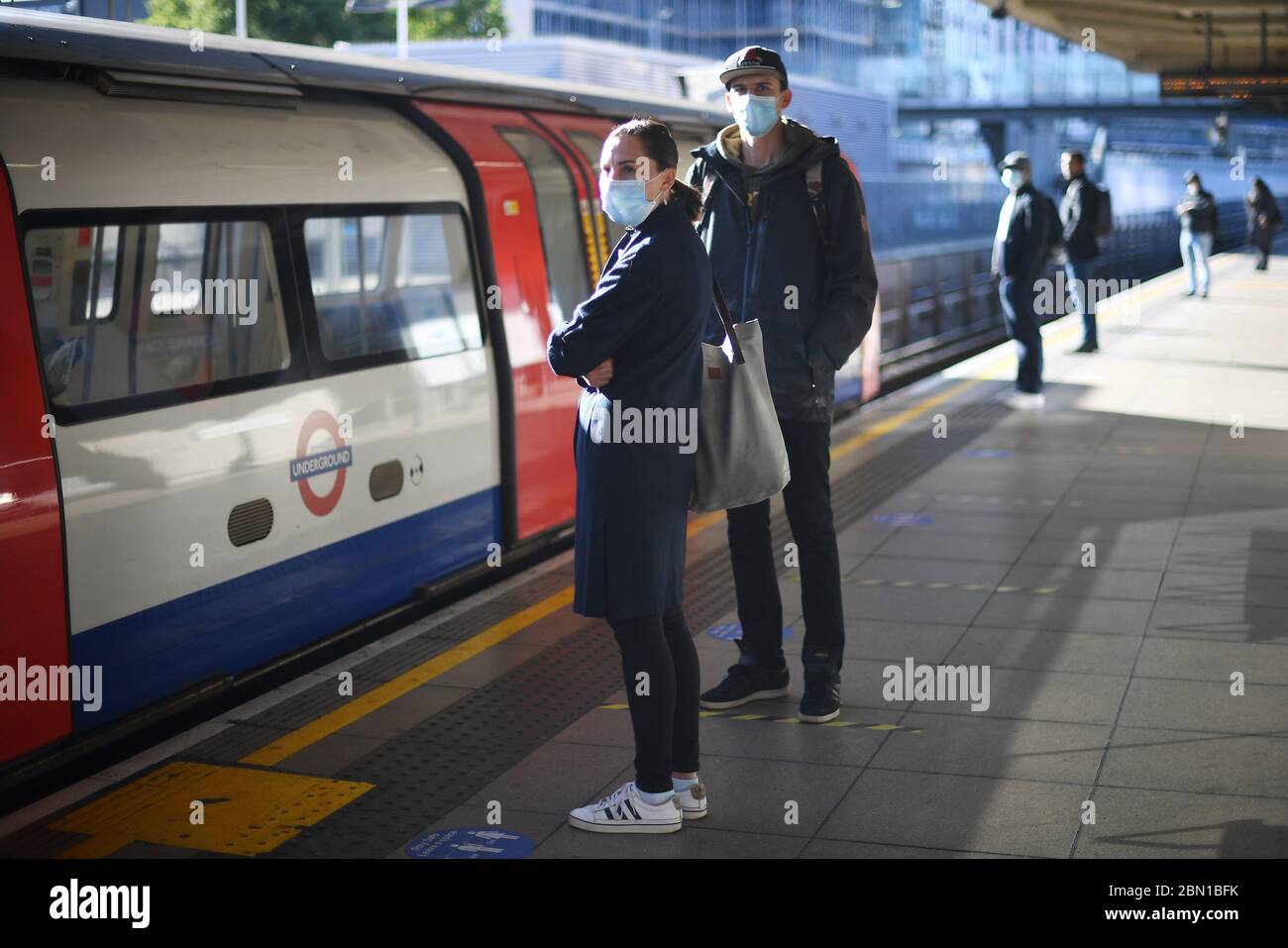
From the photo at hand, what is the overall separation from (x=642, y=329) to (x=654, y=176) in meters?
0.39

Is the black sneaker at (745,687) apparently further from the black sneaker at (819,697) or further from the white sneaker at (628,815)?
the white sneaker at (628,815)

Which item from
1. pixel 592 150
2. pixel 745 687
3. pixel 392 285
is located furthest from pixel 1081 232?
pixel 745 687

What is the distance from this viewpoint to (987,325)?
23.0m

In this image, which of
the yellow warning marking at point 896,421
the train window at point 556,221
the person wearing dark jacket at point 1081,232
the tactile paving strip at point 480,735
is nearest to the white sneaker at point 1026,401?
the yellow warning marking at point 896,421

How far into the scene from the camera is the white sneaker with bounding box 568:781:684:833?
160 inches

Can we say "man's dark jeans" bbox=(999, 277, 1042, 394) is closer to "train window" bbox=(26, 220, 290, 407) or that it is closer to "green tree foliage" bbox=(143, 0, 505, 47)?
"train window" bbox=(26, 220, 290, 407)

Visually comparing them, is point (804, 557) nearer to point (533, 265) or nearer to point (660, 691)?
point (660, 691)

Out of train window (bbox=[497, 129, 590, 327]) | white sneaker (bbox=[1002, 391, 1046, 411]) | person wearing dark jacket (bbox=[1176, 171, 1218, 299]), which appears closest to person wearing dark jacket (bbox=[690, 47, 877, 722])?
train window (bbox=[497, 129, 590, 327])

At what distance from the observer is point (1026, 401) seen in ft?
39.3

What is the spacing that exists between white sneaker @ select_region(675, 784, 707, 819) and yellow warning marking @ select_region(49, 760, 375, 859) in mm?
964

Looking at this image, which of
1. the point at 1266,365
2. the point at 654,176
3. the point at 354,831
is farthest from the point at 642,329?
the point at 1266,365

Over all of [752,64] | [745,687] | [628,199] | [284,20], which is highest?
[284,20]

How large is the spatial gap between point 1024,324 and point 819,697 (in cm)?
740

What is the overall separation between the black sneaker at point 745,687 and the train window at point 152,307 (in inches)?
79.8
